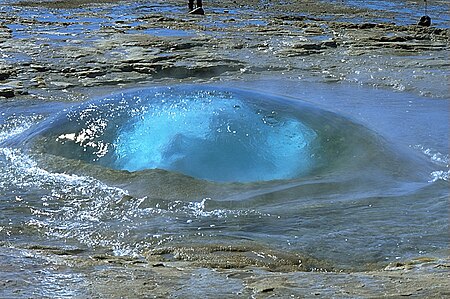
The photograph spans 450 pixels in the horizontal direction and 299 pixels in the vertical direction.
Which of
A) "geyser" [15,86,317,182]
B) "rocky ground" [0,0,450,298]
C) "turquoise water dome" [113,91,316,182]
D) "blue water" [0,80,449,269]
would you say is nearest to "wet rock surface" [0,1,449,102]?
"rocky ground" [0,0,450,298]

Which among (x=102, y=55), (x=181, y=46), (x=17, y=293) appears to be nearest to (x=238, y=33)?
(x=181, y=46)

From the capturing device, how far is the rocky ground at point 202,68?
226 cm

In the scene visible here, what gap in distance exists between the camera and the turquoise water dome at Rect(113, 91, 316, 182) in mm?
4316

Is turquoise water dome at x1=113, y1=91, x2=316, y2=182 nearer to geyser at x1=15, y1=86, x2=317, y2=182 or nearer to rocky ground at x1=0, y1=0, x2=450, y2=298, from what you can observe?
geyser at x1=15, y1=86, x2=317, y2=182

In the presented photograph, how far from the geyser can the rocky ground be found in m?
1.35

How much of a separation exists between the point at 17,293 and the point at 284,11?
15.6m

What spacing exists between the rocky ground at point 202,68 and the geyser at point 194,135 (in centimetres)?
135

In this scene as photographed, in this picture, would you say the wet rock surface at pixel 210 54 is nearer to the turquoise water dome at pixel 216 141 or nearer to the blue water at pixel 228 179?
the blue water at pixel 228 179

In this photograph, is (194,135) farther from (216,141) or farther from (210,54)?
(210,54)

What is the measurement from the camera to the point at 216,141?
4.44 m

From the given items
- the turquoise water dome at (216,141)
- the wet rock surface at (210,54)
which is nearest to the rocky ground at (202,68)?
the wet rock surface at (210,54)

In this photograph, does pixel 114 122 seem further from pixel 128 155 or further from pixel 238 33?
pixel 238 33

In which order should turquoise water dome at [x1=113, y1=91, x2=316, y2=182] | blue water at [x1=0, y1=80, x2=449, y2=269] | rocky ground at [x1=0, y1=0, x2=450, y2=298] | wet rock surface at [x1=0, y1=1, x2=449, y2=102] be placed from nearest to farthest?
rocky ground at [x1=0, y1=0, x2=450, y2=298] < blue water at [x1=0, y1=80, x2=449, y2=269] < turquoise water dome at [x1=113, y1=91, x2=316, y2=182] < wet rock surface at [x1=0, y1=1, x2=449, y2=102]

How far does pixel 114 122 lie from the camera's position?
15.8ft
